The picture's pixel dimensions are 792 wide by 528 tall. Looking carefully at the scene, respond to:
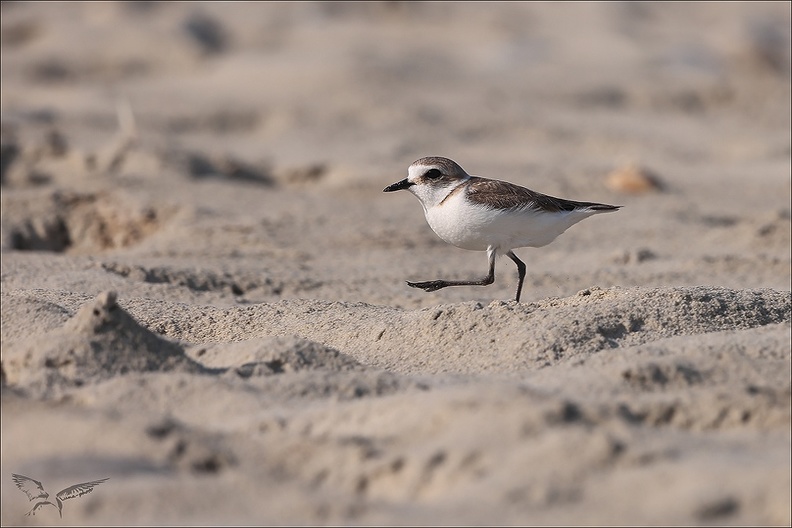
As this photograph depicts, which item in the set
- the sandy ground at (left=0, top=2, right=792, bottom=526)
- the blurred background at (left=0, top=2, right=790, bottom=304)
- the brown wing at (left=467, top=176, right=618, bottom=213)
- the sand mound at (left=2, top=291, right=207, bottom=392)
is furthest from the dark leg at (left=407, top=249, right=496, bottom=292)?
the sand mound at (left=2, top=291, right=207, bottom=392)

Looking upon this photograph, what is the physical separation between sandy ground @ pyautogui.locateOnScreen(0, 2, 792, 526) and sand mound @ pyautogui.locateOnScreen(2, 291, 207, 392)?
0.01 metres

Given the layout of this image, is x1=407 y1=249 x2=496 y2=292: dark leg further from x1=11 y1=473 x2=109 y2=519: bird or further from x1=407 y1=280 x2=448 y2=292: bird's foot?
x1=11 y1=473 x2=109 y2=519: bird

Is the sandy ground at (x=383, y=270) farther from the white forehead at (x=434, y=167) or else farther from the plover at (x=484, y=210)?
the white forehead at (x=434, y=167)

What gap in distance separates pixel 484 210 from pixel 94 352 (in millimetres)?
1808

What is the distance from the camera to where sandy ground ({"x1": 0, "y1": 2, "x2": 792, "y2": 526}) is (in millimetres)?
2590

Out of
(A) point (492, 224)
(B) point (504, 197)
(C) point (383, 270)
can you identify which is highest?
(B) point (504, 197)

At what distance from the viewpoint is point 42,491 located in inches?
104

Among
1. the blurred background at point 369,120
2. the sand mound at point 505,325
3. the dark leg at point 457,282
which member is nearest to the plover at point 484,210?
the dark leg at point 457,282

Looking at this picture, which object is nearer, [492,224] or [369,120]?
[492,224]

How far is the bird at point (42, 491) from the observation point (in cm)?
259

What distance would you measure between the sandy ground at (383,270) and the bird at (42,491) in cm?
2

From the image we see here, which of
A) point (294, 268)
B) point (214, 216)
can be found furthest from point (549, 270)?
point (214, 216)

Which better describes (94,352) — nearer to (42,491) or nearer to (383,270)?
(42,491)

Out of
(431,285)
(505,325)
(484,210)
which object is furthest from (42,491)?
(431,285)
